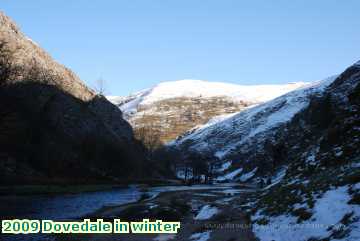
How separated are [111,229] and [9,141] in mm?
63054

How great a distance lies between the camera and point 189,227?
36.6 m

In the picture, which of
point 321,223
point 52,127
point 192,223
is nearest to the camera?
point 321,223

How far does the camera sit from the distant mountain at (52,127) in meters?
91.6

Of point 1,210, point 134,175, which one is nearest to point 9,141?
point 1,210

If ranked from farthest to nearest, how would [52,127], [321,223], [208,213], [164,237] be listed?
[52,127] < [208,213] < [164,237] < [321,223]

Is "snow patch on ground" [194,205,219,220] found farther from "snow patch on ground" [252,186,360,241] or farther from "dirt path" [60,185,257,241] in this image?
"snow patch on ground" [252,186,360,241]

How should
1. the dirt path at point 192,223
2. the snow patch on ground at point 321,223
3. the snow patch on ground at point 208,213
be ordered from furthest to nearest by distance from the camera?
the snow patch on ground at point 208,213 < the dirt path at point 192,223 < the snow patch on ground at point 321,223

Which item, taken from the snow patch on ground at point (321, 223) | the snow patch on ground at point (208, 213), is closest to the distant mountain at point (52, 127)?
the snow patch on ground at point (208, 213)

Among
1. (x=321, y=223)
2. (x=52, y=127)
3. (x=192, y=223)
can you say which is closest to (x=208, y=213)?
(x=192, y=223)

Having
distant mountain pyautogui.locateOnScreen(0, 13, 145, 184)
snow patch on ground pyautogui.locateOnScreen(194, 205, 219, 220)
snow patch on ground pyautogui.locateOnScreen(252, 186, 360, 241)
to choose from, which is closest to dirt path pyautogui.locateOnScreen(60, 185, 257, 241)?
snow patch on ground pyautogui.locateOnScreen(194, 205, 219, 220)

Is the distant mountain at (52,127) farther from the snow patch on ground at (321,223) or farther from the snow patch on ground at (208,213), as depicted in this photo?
the snow patch on ground at (321,223)

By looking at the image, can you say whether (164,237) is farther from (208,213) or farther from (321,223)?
(321,223)

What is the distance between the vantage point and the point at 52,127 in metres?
116

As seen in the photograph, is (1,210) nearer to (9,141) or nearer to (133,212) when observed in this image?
(133,212)
